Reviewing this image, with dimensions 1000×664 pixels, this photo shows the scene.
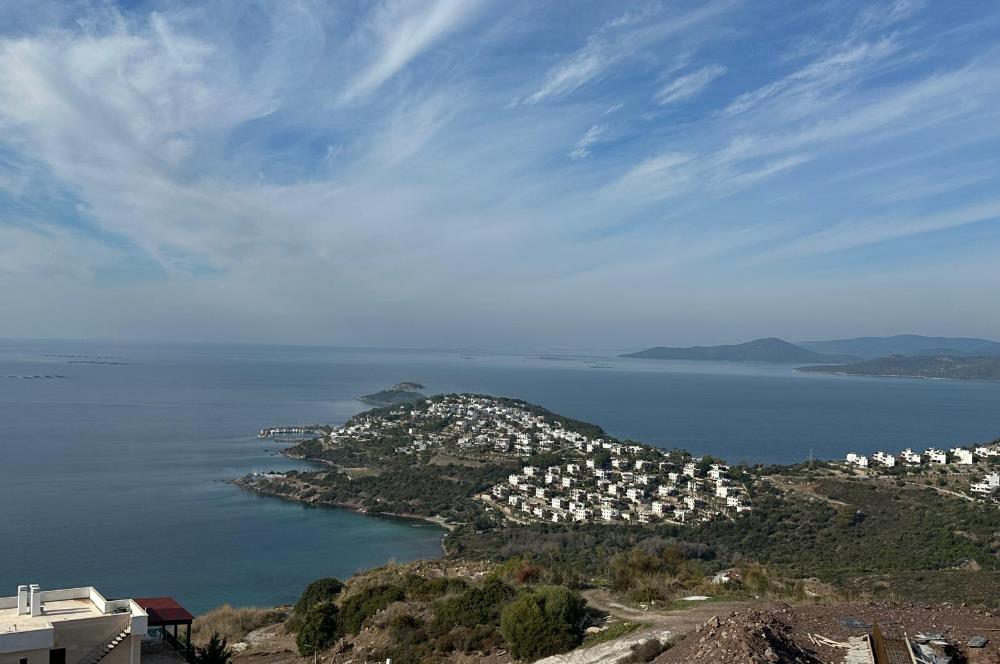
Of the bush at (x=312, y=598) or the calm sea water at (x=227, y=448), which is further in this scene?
the calm sea water at (x=227, y=448)

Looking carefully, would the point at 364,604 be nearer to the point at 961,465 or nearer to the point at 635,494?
the point at 635,494

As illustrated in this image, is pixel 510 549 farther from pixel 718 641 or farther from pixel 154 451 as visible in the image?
pixel 154 451

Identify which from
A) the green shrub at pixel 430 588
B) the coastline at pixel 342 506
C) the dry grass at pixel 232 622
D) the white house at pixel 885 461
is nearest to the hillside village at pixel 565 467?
the coastline at pixel 342 506

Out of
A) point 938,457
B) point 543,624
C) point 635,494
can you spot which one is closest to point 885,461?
point 938,457

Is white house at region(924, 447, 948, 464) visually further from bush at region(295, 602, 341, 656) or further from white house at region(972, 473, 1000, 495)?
→ bush at region(295, 602, 341, 656)

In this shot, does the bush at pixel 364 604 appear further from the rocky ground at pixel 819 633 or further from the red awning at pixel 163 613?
the rocky ground at pixel 819 633
